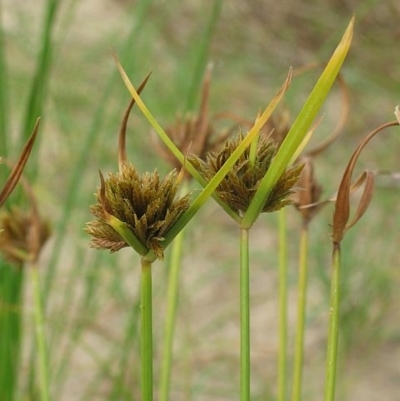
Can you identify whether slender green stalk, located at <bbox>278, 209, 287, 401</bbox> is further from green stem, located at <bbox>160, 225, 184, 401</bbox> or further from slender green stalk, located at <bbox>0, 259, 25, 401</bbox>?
slender green stalk, located at <bbox>0, 259, 25, 401</bbox>

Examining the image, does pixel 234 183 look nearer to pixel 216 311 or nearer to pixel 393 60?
pixel 216 311

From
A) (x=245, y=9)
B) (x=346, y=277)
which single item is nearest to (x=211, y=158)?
(x=346, y=277)

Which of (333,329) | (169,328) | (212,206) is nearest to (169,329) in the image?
(169,328)

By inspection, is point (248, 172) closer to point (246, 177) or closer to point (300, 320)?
point (246, 177)

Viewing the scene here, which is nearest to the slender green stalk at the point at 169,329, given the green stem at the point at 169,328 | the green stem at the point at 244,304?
the green stem at the point at 169,328

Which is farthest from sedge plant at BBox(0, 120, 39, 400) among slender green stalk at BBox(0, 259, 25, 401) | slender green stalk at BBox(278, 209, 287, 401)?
slender green stalk at BBox(278, 209, 287, 401)
